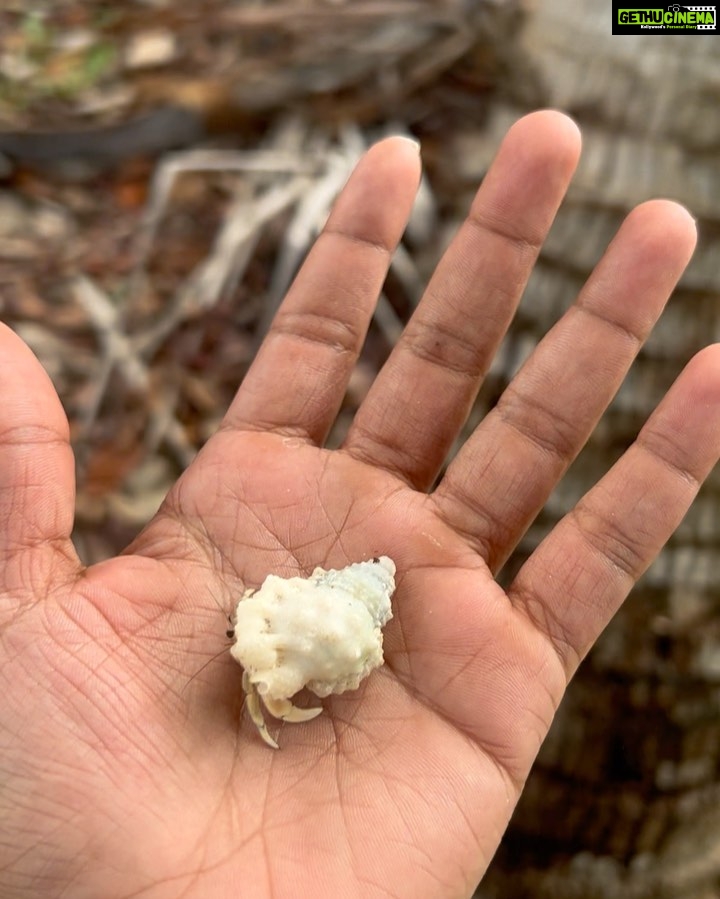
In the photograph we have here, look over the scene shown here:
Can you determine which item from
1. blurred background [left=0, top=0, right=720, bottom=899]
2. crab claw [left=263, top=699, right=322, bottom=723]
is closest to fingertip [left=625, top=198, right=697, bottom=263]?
blurred background [left=0, top=0, right=720, bottom=899]

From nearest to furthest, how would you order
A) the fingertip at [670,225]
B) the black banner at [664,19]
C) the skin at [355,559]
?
the skin at [355,559] < the fingertip at [670,225] < the black banner at [664,19]

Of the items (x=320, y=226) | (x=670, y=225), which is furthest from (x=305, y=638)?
(x=320, y=226)

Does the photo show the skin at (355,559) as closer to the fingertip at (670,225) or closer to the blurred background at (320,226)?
the fingertip at (670,225)

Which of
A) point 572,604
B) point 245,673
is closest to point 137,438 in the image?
point 245,673

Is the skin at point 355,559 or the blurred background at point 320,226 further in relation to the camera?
the blurred background at point 320,226

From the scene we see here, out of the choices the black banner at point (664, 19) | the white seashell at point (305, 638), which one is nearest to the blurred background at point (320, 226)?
the black banner at point (664, 19)

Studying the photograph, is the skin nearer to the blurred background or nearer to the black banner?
the blurred background
